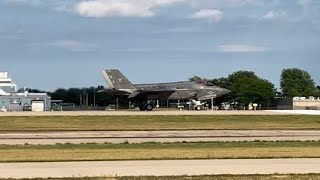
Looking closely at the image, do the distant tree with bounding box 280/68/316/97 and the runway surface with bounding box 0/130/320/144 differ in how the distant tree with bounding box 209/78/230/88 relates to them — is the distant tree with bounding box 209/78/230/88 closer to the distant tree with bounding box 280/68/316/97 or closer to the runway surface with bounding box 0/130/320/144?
the distant tree with bounding box 280/68/316/97

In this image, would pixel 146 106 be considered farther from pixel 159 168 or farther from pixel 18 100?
pixel 159 168

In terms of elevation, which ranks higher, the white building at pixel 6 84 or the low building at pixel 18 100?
the white building at pixel 6 84

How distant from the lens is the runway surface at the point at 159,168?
56.7 ft

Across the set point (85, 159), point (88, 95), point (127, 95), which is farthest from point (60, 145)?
point (88, 95)

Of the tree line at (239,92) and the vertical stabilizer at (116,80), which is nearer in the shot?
the vertical stabilizer at (116,80)

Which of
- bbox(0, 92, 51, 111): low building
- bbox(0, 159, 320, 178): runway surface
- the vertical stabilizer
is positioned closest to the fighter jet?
the vertical stabilizer

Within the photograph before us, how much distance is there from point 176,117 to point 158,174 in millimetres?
45904

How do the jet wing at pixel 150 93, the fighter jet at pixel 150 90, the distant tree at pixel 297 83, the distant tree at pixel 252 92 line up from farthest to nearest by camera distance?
the distant tree at pixel 297 83 < the distant tree at pixel 252 92 < the fighter jet at pixel 150 90 < the jet wing at pixel 150 93

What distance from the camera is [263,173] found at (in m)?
17.2

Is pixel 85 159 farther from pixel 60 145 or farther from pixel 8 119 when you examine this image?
pixel 8 119

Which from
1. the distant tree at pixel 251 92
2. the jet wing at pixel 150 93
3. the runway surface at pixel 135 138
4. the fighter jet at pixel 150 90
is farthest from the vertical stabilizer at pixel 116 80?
the runway surface at pixel 135 138

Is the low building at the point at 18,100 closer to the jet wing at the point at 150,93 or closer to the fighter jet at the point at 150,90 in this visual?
the fighter jet at the point at 150,90

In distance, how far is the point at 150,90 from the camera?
280ft

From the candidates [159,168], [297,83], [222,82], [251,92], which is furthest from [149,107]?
[297,83]
